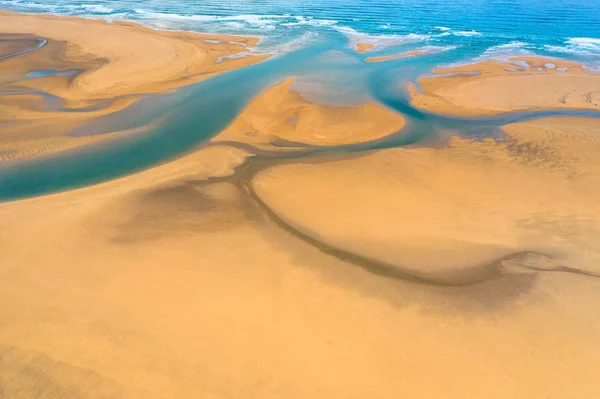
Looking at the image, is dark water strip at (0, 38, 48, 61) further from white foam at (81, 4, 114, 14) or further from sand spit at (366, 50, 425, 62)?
sand spit at (366, 50, 425, 62)

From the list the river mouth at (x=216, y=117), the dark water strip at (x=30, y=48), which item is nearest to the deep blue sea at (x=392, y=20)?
the river mouth at (x=216, y=117)

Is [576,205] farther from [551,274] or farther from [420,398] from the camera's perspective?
[420,398]

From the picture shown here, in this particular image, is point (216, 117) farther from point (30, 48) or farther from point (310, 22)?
point (310, 22)

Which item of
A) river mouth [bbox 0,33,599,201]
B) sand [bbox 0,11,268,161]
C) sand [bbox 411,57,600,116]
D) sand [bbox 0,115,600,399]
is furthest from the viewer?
sand [bbox 411,57,600,116]

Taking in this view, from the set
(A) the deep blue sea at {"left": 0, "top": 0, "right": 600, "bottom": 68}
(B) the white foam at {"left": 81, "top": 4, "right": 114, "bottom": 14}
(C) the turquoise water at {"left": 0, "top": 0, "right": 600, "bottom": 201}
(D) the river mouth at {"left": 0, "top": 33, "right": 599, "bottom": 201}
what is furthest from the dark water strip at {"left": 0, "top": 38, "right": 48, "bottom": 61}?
(B) the white foam at {"left": 81, "top": 4, "right": 114, "bottom": 14}

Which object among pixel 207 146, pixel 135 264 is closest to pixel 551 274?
pixel 135 264
